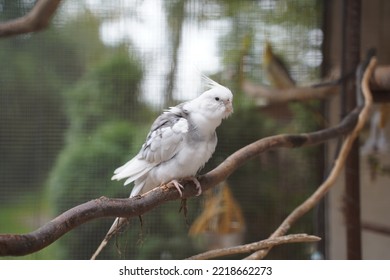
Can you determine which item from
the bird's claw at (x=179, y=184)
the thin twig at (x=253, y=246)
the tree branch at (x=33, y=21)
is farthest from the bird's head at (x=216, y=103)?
the tree branch at (x=33, y=21)

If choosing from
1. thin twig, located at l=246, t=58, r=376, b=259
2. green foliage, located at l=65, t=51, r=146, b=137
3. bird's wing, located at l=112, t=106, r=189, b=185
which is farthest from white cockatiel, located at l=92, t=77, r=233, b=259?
thin twig, located at l=246, t=58, r=376, b=259

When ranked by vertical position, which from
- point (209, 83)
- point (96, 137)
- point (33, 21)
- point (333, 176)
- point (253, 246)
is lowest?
point (253, 246)

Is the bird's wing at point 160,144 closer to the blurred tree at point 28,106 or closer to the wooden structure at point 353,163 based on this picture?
the blurred tree at point 28,106

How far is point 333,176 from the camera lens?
1266 millimetres

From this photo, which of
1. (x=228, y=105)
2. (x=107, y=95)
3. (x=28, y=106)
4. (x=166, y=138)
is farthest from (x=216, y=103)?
(x=28, y=106)

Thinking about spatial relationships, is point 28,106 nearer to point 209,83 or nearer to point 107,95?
point 107,95

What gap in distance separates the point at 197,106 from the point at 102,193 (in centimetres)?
31

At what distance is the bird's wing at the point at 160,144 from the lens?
40.8 inches

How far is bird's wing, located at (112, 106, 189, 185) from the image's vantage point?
3.40ft

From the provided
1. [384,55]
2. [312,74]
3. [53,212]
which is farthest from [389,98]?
[53,212]

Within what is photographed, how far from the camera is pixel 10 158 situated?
120cm

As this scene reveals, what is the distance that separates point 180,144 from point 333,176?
455mm

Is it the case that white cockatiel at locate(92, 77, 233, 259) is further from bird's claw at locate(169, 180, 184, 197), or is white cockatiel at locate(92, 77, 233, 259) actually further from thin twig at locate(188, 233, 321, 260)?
thin twig at locate(188, 233, 321, 260)

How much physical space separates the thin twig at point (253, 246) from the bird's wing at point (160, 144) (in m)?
0.25
